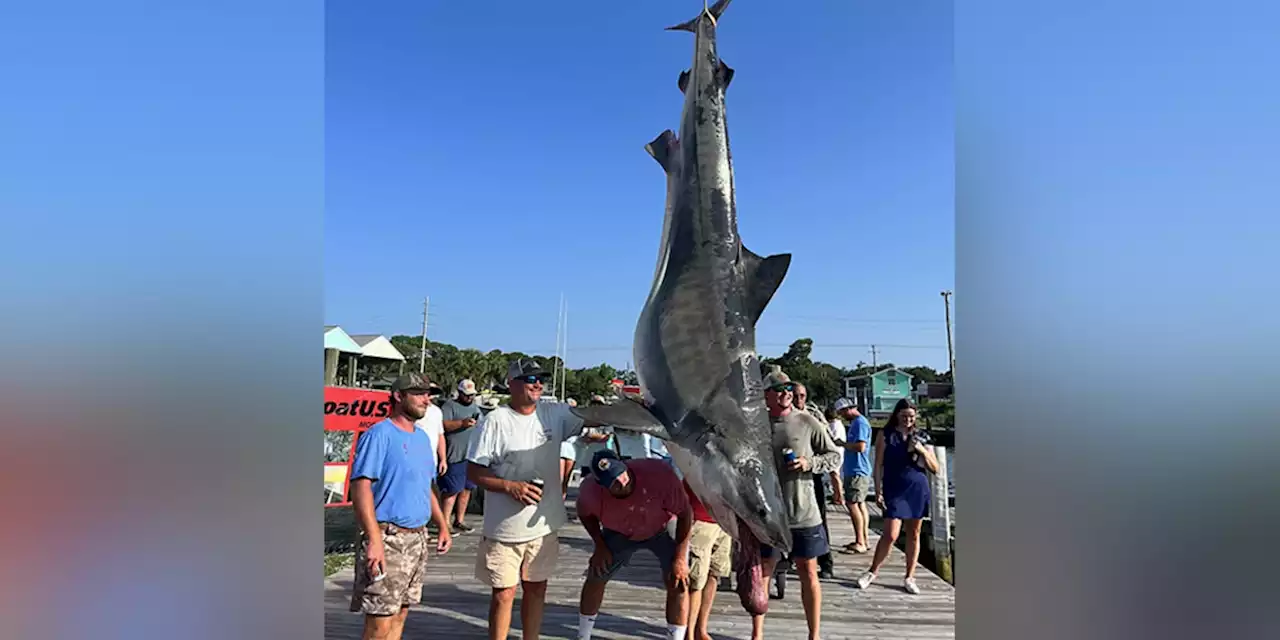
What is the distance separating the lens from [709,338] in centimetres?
264

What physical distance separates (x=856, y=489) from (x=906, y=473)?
199cm

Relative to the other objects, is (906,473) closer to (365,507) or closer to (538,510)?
(538,510)

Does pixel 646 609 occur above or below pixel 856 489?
below

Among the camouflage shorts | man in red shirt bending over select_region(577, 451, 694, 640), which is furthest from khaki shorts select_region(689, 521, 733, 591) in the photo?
the camouflage shorts

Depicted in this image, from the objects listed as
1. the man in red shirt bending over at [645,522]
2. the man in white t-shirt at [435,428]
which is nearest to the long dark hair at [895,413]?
the man in red shirt bending over at [645,522]

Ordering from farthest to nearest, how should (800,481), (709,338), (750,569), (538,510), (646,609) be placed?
(646,609)
(800,481)
(538,510)
(750,569)
(709,338)

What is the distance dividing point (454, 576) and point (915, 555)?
13.9 feet

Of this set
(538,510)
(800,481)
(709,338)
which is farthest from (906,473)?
(709,338)

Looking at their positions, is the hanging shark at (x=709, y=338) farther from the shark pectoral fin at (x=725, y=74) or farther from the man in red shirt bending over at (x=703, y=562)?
the man in red shirt bending over at (x=703, y=562)

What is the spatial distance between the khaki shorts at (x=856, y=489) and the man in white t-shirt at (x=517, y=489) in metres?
4.80
